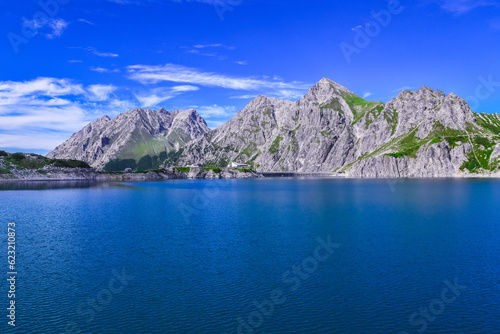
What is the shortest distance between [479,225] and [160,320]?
74.8 meters

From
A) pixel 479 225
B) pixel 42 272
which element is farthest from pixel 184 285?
pixel 479 225

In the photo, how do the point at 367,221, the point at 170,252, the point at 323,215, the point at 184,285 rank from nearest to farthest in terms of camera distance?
the point at 184,285 → the point at 170,252 → the point at 367,221 → the point at 323,215

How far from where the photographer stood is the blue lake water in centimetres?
3031

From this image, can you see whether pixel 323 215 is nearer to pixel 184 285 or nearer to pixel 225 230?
pixel 225 230

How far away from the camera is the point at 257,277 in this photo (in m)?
41.9

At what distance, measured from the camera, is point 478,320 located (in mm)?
30375

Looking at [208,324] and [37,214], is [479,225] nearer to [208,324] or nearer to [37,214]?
[208,324]

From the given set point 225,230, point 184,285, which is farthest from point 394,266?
point 225,230

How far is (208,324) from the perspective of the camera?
29.8 m

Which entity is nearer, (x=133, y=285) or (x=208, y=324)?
(x=208, y=324)

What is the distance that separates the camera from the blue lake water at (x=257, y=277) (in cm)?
3031

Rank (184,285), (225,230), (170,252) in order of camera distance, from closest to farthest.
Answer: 1. (184,285)
2. (170,252)
3. (225,230)

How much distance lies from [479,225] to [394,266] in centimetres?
4477

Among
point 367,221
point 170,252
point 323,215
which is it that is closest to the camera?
point 170,252
